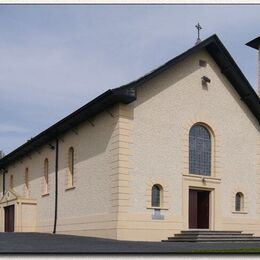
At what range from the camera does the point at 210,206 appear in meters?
24.2

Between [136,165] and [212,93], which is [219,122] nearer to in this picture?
[212,93]

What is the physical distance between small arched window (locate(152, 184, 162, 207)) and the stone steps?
161 cm

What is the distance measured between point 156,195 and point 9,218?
1528 centimetres

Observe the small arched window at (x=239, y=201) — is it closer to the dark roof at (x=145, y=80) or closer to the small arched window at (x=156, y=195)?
the dark roof at (x=145, y=80)

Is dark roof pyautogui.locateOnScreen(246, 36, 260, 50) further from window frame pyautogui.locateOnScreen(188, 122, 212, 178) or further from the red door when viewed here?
the red door

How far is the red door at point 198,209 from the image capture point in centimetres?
2392

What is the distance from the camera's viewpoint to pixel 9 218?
3400 centimetres

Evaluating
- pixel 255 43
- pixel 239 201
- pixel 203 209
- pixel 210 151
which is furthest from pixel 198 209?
pixel 255 43

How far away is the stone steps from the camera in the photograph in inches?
817

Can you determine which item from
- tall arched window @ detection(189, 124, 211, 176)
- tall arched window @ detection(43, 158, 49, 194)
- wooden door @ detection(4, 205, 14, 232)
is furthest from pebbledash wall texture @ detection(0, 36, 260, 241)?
wooden door @ detection(4, 205, 14, 232)

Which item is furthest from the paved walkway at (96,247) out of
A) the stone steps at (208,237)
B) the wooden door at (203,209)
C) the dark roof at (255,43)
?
the dark roof at (255,43)

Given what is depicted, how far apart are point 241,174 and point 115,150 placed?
761 centimetres

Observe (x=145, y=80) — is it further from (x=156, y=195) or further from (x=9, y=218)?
(x=9, y=218)

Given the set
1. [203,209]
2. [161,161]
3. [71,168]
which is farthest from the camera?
[71,168]
